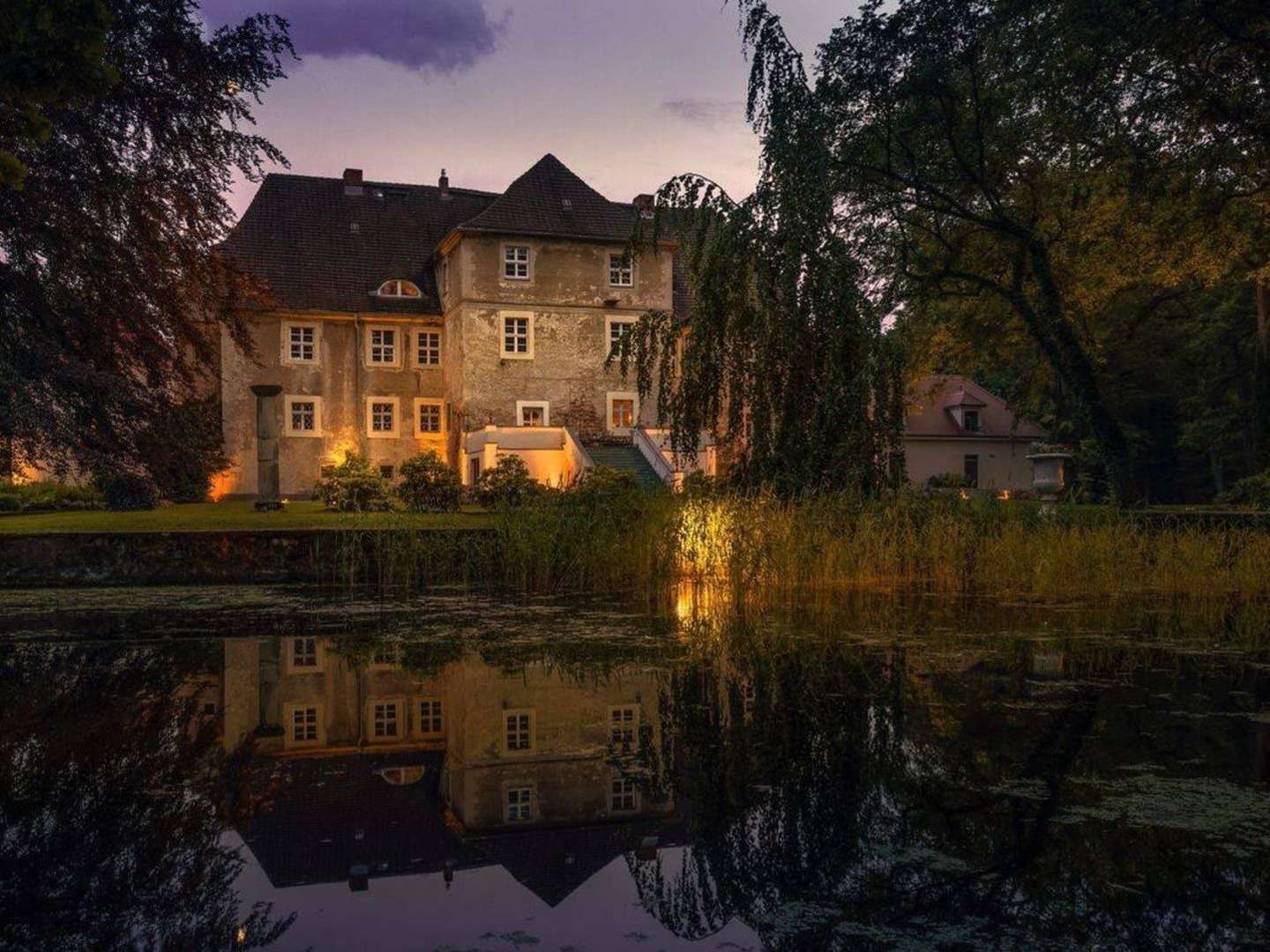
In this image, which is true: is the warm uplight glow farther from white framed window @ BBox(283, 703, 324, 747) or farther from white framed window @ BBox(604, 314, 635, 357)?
white framed window @ BBox(283, 703, 324, 747)

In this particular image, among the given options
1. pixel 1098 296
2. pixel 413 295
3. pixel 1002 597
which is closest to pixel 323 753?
pixel 1002 597

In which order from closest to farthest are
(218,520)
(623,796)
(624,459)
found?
(623,796) → (218,520) → (624,459)

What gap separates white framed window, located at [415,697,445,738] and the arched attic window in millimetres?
30061

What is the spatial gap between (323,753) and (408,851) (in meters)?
1.52

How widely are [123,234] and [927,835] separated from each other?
553 inches

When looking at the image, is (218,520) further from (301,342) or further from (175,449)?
(301,342)

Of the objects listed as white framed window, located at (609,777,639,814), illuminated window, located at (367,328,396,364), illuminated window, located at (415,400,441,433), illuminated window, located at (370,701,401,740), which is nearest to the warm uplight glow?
illuminated window, located at (367,328,396,364)

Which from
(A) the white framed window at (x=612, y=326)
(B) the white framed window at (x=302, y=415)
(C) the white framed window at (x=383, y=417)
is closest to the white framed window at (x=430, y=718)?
(A) the white framed window at (x=612, y=326)

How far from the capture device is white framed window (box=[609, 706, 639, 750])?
5.11 m

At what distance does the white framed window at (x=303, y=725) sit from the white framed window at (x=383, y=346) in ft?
95.8

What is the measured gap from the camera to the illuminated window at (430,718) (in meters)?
5.42

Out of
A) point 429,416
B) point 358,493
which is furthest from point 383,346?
point 358,493

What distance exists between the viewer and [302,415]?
A: 33.2 meters

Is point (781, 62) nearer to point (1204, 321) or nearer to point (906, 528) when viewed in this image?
point (906, 528)
